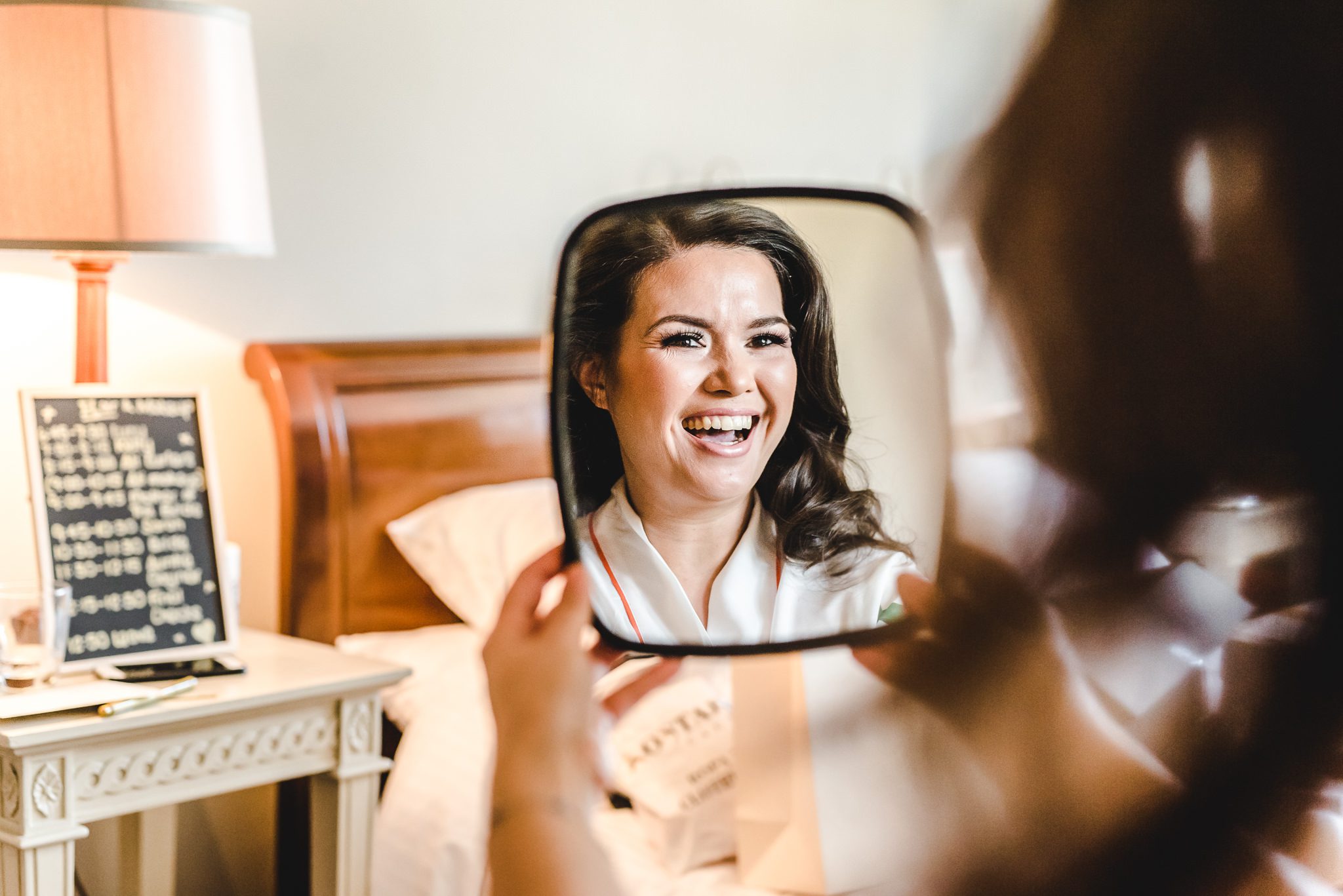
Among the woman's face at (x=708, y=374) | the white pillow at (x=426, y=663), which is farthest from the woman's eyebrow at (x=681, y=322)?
the white pillow at (x=426, y=663)

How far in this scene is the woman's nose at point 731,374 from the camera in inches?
11.3

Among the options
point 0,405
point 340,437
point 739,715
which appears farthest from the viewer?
point 340,437

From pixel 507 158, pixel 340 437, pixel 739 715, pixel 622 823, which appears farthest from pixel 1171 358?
pixel 507 158

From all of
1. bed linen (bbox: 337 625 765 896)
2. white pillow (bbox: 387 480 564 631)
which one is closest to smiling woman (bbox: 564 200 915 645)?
bed linen (bbox: 337 625 765 896)

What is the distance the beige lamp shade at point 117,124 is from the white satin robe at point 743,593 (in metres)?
1.01

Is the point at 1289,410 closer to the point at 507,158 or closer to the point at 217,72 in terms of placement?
the point at 217,72

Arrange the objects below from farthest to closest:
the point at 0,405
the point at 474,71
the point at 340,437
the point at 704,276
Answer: the point at 474,71 < the point at 340,437 < the point at 0,405 < the point at 704,276

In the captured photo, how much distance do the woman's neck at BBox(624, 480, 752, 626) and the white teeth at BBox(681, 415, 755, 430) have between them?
0.7 inches

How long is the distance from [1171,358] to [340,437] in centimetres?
145

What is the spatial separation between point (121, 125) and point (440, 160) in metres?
0.66

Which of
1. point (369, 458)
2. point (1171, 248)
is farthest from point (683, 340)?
point (369, 458)

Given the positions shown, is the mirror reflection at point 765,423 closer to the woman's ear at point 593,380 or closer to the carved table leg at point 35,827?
the woman's ear at point 593,380

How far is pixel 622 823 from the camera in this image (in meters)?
1.14

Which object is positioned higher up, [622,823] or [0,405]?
[0,405]
